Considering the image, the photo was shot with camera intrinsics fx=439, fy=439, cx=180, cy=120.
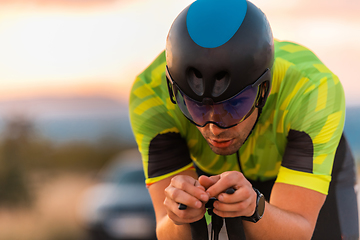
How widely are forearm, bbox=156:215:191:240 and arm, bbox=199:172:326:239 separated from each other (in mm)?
333

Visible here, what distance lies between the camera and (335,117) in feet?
8.39

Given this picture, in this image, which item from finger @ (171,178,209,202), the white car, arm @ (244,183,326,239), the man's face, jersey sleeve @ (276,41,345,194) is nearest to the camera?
finger @ (171,178,209,202)

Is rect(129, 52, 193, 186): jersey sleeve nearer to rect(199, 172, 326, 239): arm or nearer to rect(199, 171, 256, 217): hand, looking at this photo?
rect(199, 172, 326, 239): arm

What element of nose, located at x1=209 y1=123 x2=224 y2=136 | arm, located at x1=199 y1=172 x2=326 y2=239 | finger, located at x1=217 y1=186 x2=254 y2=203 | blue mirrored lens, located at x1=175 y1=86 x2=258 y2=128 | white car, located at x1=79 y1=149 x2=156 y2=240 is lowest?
white car, located at x1=79 y1=149 x2=156 y2=240

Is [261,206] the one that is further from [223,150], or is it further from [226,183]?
[223,150]

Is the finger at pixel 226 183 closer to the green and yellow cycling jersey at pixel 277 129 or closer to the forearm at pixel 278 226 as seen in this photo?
the forearm at pixel 278 226

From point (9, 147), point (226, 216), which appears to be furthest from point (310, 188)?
point (9, 147)

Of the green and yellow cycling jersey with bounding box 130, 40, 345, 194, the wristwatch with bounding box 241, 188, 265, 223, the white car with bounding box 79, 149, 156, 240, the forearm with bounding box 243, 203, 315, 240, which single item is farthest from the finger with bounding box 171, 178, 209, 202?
the white car with bounding box 79, 149, 156, 240

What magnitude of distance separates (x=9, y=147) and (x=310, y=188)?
11.8m

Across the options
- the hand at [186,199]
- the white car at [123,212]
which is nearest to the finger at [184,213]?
the hand at [186,199]

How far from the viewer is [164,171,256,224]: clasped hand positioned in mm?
1891

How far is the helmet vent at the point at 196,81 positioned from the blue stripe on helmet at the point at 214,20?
0.15 metres

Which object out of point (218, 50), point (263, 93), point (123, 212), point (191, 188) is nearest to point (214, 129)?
point (263, 93)

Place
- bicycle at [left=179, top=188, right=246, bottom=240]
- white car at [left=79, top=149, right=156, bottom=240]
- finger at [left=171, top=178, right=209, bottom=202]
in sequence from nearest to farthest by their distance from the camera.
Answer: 1. finger at [left=171, top=178, right=209, bottom=202]
2. bicycle at [left=179, top=188, right=246, bottom=240]
3. white car at [left=79, top=149, right=156, bottom=240]
